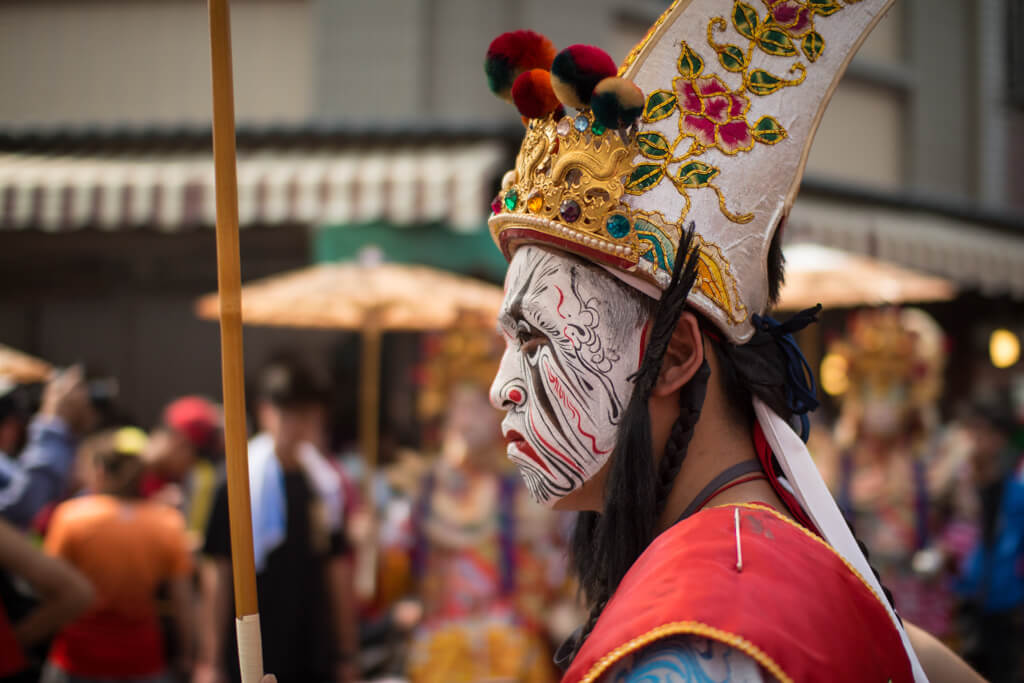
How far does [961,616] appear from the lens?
5605mm

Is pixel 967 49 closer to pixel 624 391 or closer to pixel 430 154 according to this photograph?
pixel 430 154

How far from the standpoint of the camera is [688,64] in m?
1.54

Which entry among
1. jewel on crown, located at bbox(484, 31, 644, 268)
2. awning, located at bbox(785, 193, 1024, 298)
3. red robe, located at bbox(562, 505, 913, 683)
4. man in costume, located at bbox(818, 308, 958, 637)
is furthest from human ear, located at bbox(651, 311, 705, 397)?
awning, located at bbox(785, 193, 1024, 298)

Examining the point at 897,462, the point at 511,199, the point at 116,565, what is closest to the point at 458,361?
the point at 116,565

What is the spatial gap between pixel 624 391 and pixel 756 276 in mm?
302

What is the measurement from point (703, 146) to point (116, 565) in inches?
146

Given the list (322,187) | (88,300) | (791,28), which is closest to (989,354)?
(322,187)

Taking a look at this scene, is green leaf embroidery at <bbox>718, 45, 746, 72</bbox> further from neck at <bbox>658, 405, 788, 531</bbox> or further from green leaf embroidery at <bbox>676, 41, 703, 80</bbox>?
neck at <bbox>658, 405, 788, 531</bbox>

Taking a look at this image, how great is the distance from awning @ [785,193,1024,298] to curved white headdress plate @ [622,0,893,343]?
6147 millimetres

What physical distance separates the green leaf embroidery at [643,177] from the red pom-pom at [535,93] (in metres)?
0.19

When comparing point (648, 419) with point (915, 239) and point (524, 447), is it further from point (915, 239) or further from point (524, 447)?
point (915, 239)

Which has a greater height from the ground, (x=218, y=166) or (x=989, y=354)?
(x=218, y=166)

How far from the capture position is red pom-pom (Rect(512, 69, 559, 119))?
1.55 metres

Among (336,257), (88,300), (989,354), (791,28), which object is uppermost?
(791,28)
